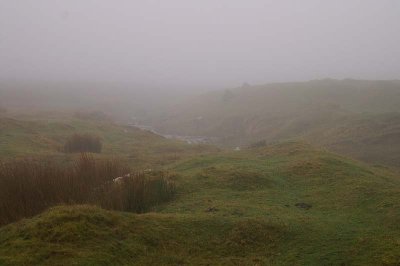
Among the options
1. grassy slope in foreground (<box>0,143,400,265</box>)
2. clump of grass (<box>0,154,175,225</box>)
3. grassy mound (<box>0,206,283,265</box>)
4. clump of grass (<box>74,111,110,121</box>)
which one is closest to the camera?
grassy mound (<box>0,206,283,265</box>)

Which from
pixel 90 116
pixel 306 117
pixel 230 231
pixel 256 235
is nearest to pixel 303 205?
pixel 256 235

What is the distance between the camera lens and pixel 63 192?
11992mm

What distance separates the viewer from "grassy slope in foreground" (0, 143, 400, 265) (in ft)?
28.0

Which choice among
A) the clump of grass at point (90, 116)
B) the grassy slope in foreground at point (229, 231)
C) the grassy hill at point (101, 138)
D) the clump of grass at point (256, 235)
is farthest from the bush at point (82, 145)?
the clump of grass at point (90, 116)

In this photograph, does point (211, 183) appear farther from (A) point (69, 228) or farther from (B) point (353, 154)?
(B) point (353, 154)

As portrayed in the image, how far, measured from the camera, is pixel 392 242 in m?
9.11

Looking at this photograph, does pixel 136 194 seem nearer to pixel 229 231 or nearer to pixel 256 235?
pixel 229 231

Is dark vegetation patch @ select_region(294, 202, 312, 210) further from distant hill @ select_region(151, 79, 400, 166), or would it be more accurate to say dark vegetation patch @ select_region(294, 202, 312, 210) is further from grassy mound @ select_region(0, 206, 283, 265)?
distant hill @ select_region(151, 79, 400, 166)

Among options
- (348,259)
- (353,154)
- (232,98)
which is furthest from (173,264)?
(232,98)

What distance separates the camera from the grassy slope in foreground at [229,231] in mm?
8523

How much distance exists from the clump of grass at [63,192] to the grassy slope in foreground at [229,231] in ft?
2.52

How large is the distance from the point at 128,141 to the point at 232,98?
36366 mm

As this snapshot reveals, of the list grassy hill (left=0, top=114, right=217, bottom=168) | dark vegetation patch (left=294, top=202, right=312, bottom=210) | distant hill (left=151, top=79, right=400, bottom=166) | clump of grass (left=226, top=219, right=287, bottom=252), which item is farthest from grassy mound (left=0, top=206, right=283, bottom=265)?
distant hill (left=151, top=79, right=400, bottom=166)

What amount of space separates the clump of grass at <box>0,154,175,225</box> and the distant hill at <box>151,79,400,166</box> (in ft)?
72.9
